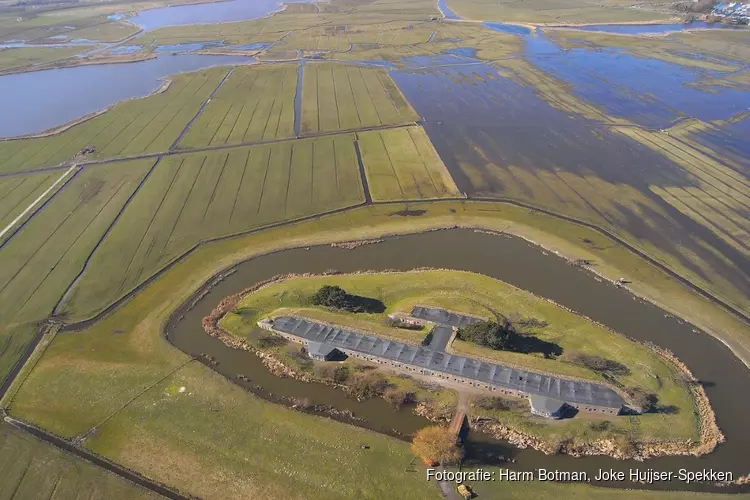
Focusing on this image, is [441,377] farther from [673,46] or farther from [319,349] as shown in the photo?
[673,46]

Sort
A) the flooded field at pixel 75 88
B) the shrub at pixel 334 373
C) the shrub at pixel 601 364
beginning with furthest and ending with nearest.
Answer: the flooded field at pixel 75 88 < the shrub at pixel 334 373 < the shrub at pixel 601 364

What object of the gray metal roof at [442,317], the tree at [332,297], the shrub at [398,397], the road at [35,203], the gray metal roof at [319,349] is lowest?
the shrub at [398,397]

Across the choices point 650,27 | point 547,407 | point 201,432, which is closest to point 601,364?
point 547,407

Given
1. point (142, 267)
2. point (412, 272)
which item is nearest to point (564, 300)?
point (412, 272)

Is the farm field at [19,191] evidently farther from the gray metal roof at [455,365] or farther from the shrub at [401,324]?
the shrub at [401,324]

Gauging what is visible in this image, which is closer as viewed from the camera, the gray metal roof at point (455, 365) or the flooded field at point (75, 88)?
the gray metal roof at point (455, 365)

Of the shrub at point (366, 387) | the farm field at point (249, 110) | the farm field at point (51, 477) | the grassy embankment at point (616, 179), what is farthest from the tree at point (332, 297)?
the farm field at point (249, 110)

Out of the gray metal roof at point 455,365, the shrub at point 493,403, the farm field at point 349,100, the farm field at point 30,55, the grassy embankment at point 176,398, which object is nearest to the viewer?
Result: the grassy embankment at point 176,398

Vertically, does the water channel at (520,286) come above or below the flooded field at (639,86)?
below

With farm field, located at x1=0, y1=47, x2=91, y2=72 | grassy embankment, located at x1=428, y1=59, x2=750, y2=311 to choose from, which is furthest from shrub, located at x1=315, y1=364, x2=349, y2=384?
farm field, located at x1=0, y1=47, x2=91, y2=72
